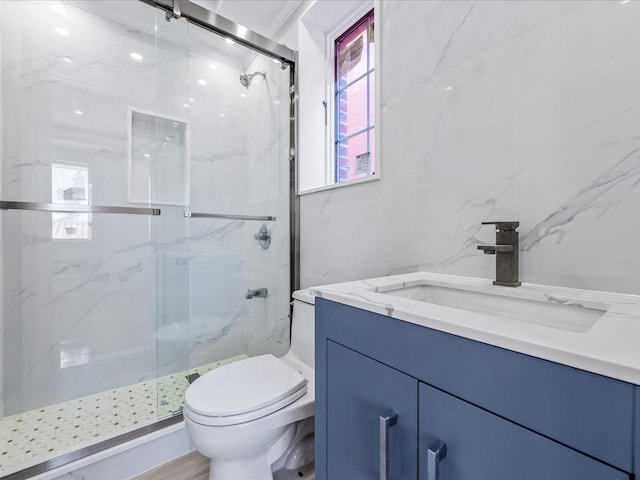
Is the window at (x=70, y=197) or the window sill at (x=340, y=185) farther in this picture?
the window at (x=70, y=197)

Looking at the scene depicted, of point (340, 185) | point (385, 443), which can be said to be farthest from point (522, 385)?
point (340, 185)

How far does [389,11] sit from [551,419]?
158cm

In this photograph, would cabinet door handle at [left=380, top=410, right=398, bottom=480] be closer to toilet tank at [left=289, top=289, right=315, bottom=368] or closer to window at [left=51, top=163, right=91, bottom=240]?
toilet tank at [left=289, top=289, right=315, bottom=368]

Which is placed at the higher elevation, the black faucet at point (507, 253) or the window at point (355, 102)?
the window at point (355, 102)

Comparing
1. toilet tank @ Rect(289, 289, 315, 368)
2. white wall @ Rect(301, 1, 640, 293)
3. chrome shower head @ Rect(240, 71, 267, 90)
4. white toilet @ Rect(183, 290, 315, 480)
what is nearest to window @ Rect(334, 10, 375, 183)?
white wall @ Rect(301, 1, 640, 293)

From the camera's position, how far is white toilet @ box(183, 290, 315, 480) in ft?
3.13

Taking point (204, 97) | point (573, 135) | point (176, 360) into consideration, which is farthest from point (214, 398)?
point (204, 97)

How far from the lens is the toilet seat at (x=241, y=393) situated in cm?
96

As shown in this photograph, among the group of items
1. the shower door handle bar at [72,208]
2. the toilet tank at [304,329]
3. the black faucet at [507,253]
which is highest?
the shower door handle bar at [72,208]

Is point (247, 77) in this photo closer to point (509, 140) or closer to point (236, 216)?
point (236, 216)

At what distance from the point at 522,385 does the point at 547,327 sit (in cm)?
12

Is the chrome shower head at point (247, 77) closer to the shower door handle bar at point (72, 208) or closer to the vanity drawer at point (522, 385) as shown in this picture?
the shower door handle bar at point (72, 208)

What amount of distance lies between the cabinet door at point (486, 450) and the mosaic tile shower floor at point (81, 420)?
140 cm

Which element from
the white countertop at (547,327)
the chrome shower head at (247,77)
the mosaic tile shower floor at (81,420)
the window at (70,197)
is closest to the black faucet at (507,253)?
the white countertop at (547,327)
